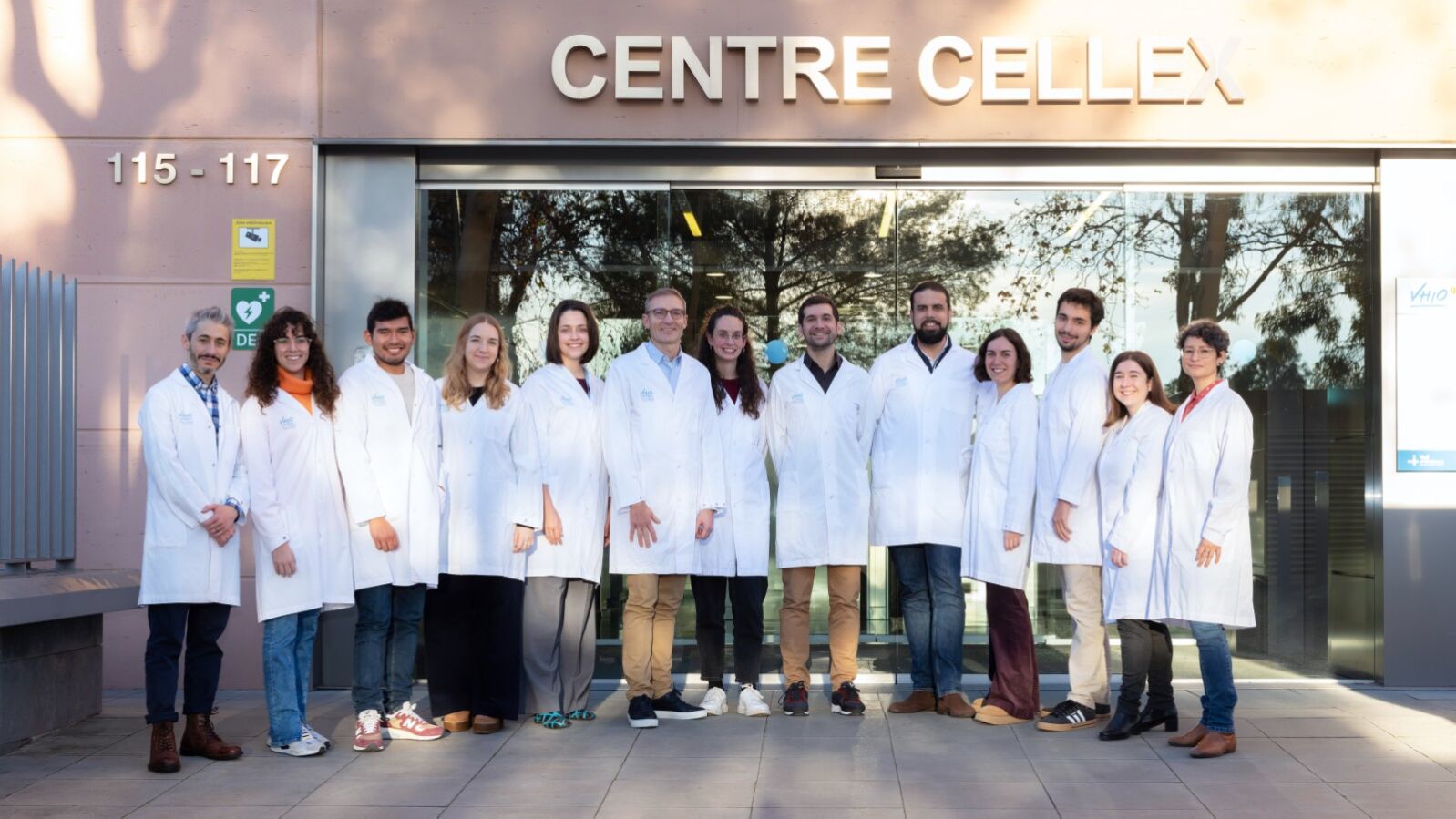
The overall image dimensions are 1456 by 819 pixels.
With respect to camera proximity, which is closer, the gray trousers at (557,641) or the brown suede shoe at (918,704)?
the gray trousers at (557,641)

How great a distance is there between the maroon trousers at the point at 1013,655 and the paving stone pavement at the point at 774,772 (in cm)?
17

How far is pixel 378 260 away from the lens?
835 centimetres

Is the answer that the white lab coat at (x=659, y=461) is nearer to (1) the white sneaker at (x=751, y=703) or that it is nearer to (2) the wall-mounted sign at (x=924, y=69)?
(1) the white sneaker at (x=751, y=703)

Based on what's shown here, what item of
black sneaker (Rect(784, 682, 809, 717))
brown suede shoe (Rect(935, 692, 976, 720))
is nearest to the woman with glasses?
brown suede shoe (Rect(935, 692, 976, 720))

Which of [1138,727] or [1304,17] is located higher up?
[1304,17]

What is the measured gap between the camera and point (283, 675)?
20.7 ft

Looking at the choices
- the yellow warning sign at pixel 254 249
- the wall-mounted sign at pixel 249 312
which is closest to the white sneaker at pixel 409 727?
the wall-mounted sign at pixel 249 312

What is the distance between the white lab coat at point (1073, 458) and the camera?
6797 millimetres

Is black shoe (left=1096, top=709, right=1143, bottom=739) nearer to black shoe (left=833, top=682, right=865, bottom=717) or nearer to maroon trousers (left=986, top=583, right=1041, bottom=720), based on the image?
maroon trousers (left=986, top=583, right=1041, bottom=720)

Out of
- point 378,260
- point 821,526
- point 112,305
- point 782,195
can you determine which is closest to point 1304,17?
point 782,195

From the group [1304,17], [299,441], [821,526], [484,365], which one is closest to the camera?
[299,441]

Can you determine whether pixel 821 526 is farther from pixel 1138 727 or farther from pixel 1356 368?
pixel 1356 368

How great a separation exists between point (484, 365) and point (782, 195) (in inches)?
102

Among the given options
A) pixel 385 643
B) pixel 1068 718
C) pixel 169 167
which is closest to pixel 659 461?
pixel 385 643
